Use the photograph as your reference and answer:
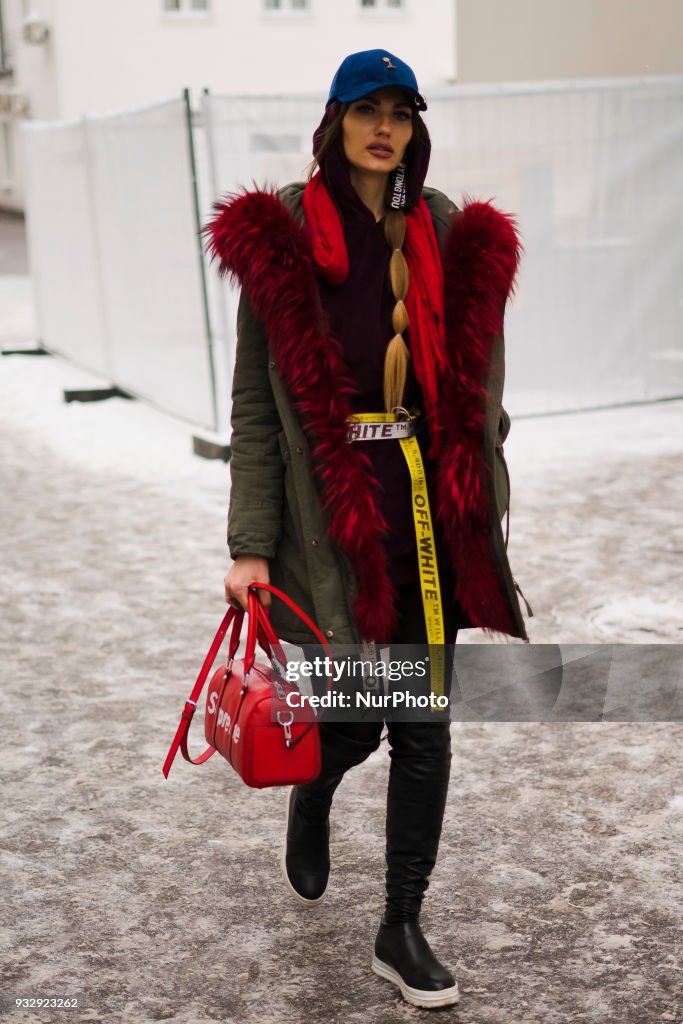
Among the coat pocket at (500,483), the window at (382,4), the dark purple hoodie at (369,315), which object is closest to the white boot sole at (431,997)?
the dark purple hoodie at (369,315)

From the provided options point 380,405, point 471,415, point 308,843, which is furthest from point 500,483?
point 308,843

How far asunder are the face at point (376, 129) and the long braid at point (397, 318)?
120 mm

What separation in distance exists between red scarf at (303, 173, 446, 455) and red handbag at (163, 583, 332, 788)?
52 centimetres

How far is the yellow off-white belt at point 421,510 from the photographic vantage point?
2.92m

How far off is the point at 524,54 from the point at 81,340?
4.72m

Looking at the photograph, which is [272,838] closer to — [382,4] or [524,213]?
[524,213]

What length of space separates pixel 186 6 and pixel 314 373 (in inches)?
1138

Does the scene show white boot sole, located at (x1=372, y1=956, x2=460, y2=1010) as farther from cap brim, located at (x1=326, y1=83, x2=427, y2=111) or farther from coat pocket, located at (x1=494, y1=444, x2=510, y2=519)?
cap brim, located at (x1=326, y1=83, x2=427, y2=111)

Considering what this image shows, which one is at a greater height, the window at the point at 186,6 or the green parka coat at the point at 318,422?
the window at the point at 186,6

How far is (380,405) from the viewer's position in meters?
2.94

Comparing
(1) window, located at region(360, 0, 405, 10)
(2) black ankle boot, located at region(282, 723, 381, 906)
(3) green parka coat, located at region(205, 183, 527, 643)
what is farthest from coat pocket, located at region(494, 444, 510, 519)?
(1) window, located at region(360, 0, 405, 10)

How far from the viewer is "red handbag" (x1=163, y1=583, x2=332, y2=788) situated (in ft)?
9.20

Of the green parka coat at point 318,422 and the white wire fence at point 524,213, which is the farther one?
the white wire fence at point 524,213

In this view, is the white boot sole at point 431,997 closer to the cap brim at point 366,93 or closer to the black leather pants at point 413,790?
the black leather pants at point 413,790
